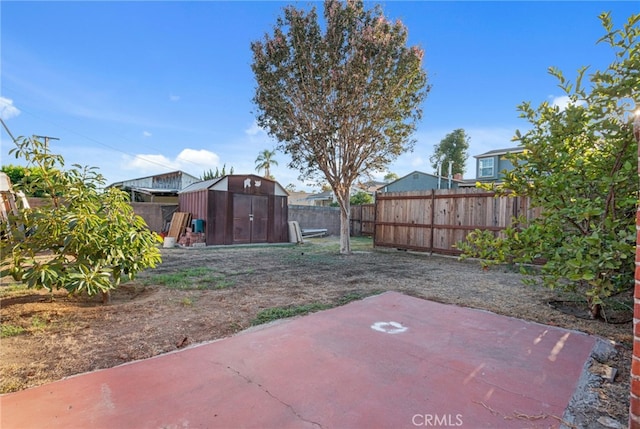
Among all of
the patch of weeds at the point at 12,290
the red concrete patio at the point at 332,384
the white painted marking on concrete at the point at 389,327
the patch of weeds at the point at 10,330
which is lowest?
the patch of weeds at the point at 12,290

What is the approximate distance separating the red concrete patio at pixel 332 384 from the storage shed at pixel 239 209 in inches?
336

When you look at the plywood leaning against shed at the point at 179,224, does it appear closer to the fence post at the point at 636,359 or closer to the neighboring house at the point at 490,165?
the fence post at the point at 636,359

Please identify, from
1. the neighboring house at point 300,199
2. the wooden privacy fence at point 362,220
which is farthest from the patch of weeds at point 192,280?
the neighboring house at point 300,199

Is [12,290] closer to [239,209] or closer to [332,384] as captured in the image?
[332,384]

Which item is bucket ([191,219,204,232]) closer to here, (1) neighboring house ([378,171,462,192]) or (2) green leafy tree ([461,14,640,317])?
(2) green leafy tree ([461,14,640,317])

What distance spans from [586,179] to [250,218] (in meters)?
9.90

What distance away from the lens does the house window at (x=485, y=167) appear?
19.5 meters

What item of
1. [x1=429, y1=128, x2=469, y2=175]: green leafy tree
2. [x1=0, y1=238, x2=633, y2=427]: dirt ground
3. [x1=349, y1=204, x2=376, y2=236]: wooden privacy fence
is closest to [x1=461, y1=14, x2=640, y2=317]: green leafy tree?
[x1=0, y1=238, x2=633, y2=427]: dirt ground

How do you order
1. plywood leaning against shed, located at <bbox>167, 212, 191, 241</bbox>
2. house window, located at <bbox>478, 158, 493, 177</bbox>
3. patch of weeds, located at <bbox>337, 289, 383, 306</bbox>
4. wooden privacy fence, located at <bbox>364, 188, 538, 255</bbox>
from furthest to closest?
house window, located at <bbox>478, 158, 493, 177</bbox>, plywood leaning against shed, located at <bbox>167, 212, 191, 241</bbox>, wooden privacy fence, located at <bbox>364, 188, 538, 255</bbox>, patch of weeds, located at <bbox>337, 289, 383, 306</bbox>

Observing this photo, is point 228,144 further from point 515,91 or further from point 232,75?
point 515,91

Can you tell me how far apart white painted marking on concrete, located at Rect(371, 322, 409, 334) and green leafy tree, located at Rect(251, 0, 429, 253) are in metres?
5.83

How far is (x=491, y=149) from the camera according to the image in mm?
20125

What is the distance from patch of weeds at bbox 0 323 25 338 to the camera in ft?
8.72

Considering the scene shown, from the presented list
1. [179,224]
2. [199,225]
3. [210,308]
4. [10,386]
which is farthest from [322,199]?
[10,386]
